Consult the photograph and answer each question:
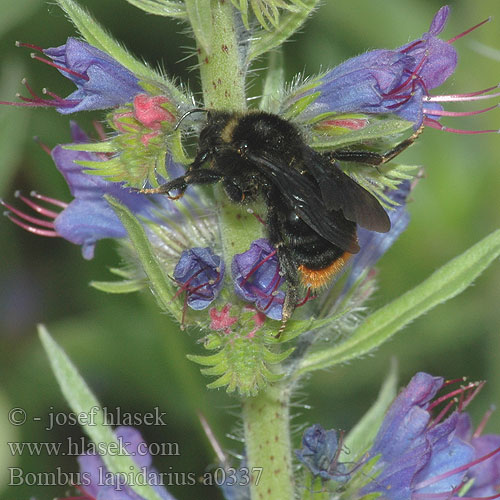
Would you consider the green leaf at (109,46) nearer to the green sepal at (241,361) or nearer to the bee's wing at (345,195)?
the bee's wing at (345,195)

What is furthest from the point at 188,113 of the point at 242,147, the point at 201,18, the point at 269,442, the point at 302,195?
the point at 269,442

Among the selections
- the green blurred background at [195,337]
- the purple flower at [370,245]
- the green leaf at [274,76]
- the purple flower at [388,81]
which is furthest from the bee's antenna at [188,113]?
the green blurred background at [195,337]

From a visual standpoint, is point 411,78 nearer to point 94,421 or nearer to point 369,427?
point 369,427

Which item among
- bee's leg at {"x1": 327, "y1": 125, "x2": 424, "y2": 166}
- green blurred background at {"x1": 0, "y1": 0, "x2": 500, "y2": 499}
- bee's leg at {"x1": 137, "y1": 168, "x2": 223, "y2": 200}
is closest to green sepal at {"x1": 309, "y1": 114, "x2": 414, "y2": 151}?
bee's leg at {"x1": 327, "y1": 125, "x2": 424, "y2": 166}

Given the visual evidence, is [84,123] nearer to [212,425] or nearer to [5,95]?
[5,95]

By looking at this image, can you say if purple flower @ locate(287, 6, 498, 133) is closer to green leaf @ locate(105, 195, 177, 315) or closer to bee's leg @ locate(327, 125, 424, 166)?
bee's leg @ locate(327, 125, 424, 166)

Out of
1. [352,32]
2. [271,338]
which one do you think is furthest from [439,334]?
[271,338]
